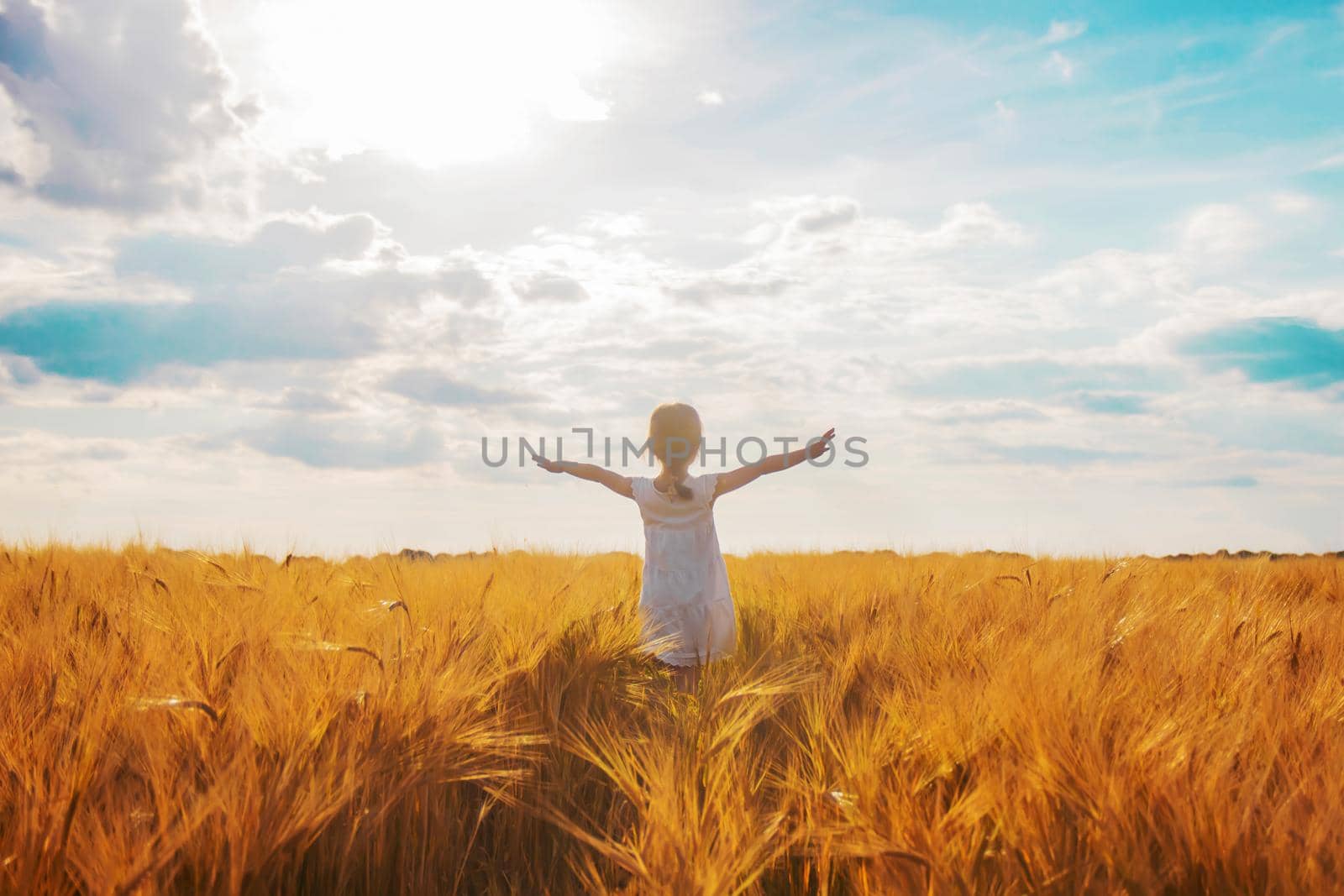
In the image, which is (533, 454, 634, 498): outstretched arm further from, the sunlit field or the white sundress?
the sunlit field

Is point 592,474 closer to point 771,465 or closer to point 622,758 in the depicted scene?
point 771,465

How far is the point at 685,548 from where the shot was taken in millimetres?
4434

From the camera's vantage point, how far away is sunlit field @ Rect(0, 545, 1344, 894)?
1.62 m

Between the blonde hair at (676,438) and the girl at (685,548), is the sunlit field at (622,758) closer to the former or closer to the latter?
the girl at (685,548)

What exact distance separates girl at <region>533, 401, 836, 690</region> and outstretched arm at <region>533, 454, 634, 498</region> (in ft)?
0.46

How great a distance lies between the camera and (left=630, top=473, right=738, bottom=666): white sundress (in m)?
4.33

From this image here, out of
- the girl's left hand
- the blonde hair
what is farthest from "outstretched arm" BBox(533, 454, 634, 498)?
the blonde hair

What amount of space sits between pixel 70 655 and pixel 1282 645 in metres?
4.96

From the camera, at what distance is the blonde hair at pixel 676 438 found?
14.1ft

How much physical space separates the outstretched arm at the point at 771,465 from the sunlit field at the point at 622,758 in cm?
92

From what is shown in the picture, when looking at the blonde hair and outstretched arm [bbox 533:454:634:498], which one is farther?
outstretched arm [bbox 533:454:634:498]

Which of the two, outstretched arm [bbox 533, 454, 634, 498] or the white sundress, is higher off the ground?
outstretched arm [bbox 533, 454, 634, 498]

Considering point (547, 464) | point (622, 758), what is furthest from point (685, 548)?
point (622, 758)

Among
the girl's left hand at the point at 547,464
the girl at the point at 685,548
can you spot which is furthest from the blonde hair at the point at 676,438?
the girl's left hand at the point at 547,464
